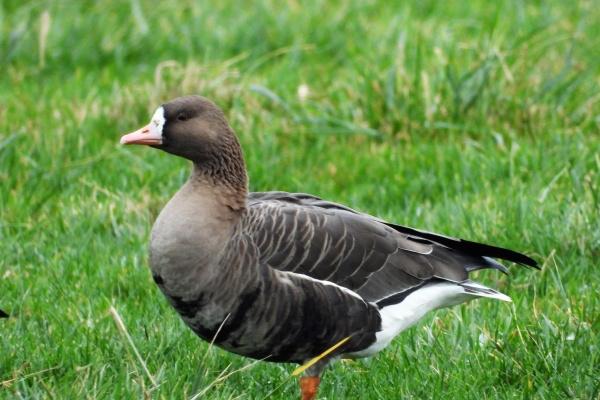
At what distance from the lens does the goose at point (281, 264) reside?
4730 mm

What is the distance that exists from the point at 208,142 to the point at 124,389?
112 cm

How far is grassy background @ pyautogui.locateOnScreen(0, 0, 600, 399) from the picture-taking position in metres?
4.90

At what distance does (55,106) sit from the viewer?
7953mm

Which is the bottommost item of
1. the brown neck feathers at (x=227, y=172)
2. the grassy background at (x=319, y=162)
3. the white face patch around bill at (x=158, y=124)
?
the grassy background at (x=319, y=162)

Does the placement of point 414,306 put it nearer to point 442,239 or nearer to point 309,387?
point 442,239

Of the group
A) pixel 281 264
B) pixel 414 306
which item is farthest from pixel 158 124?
pixel 414 306

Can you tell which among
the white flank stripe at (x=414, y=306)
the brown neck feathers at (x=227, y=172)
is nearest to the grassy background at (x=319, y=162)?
the white flank stripe at (x=414, y=306)

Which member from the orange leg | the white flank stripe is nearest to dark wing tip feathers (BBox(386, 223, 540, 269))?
the white flank stripe

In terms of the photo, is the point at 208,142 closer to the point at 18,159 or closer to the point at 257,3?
the point at 18,159

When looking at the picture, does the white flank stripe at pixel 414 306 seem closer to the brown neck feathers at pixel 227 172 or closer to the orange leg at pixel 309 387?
the orange leg at pixel 309 387

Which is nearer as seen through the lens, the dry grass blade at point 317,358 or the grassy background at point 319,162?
the dry grass blade at point 317,358

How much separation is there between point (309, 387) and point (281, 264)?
49 centimetres

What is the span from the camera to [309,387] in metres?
4.87

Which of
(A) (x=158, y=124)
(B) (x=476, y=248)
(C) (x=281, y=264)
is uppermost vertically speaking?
(A) (x=158, y=124)
